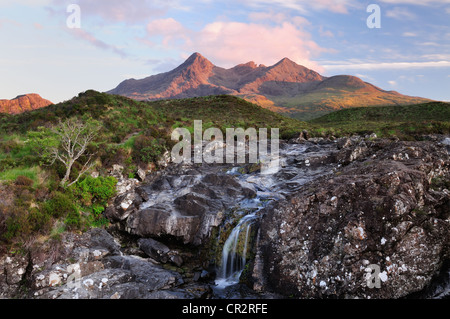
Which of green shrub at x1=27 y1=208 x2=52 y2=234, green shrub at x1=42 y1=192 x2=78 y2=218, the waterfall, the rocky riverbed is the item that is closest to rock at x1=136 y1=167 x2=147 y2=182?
the rocky riverbed

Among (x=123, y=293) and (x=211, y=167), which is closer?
(x=123, y=293)

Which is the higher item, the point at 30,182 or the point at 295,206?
the point at 30,182

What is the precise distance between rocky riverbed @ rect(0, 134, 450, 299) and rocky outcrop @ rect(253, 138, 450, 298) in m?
0.04

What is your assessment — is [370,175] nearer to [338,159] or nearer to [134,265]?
[338,159]

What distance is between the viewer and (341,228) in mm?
10578

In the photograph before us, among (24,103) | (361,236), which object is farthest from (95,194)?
(24,103)

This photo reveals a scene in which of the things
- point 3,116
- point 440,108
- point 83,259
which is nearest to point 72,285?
point 83,259

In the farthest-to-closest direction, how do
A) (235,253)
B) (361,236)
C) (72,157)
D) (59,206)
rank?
(72,157), (59,206), (235,253), (361,236)

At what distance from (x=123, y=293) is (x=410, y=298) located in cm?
1077

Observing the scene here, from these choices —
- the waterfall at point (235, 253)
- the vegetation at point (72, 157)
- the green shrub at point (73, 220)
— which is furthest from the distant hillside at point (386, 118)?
the green shrub at point (73, 220)

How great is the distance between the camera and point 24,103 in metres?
53.6

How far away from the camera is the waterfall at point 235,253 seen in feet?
40.1

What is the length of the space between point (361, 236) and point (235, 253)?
19.5 feet

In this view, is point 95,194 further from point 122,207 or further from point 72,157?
point 72,157
